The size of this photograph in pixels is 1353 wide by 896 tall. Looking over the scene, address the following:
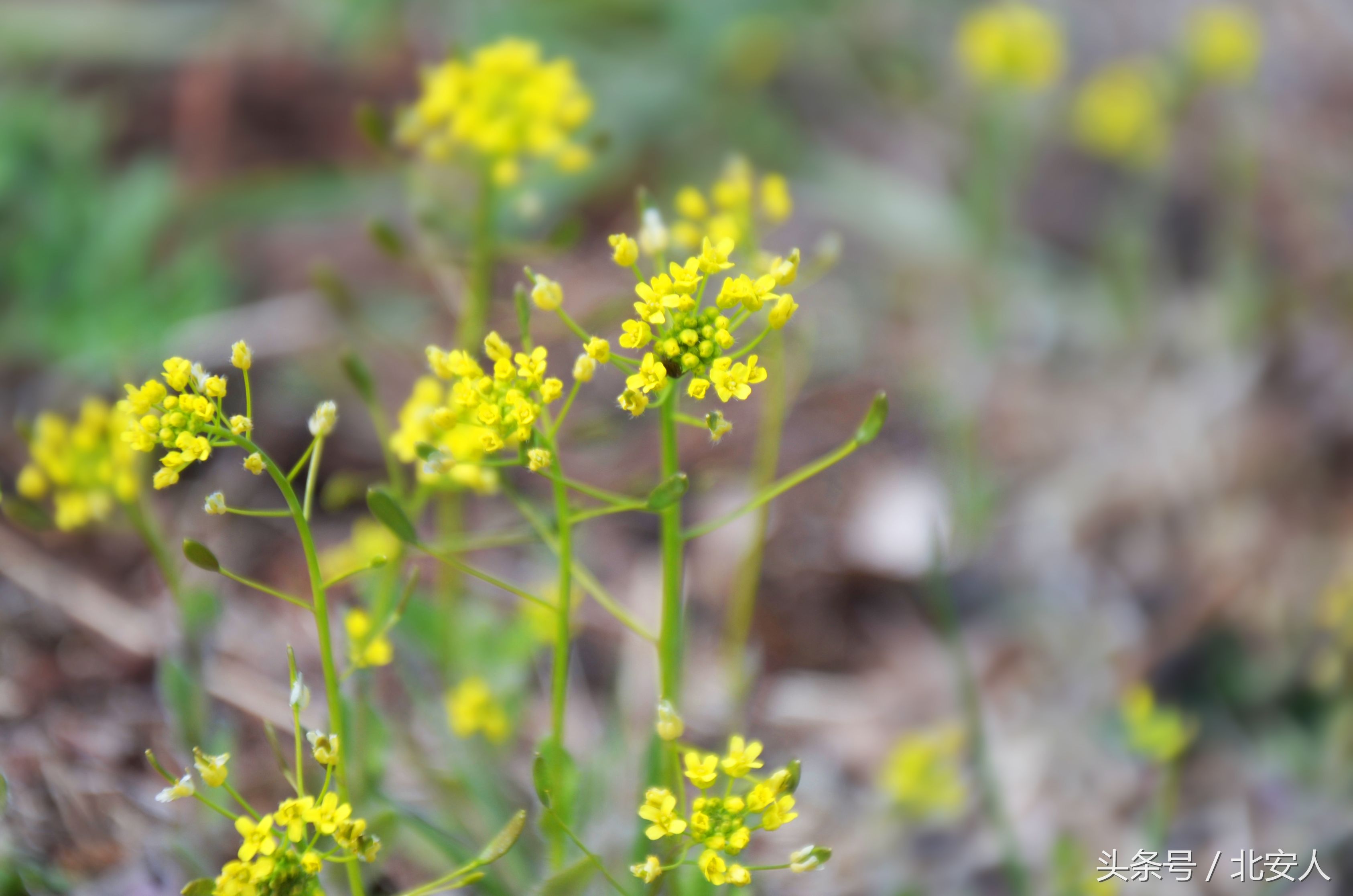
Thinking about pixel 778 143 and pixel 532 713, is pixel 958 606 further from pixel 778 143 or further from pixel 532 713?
pixel 778 143

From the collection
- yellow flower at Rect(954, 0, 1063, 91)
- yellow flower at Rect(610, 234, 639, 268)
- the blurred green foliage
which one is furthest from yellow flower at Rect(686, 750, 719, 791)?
yellow flower at Rect(954, 0, 1063, 91)

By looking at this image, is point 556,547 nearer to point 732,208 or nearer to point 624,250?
point 624,250

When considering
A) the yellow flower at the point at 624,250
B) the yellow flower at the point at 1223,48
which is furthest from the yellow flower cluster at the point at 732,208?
the yellow flower at the point at 1223,48

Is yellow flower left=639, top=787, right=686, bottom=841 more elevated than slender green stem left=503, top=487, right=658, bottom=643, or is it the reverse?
slender green stem left=503, top=487, right=658, bottom=643

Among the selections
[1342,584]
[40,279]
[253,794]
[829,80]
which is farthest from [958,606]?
[829,80]

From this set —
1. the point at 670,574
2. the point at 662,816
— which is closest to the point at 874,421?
the point at 670,574

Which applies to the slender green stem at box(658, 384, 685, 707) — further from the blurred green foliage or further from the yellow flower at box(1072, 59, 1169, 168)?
the yellow flower at box(1072, 59, 1169, 168)
